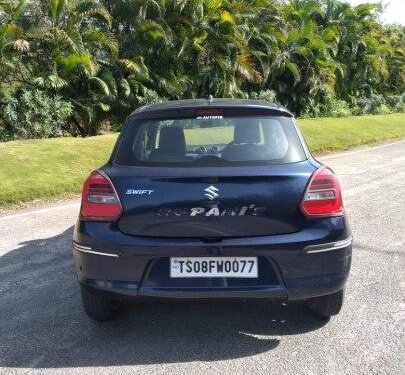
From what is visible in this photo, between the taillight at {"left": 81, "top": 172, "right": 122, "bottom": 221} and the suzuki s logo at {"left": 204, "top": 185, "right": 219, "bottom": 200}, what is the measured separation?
552 millimetres

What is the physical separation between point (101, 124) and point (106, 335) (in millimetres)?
14729

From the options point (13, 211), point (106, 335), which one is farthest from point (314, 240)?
point (13, 211)

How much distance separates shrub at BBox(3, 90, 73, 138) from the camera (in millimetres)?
14384

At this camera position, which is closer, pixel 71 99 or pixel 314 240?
pixel 314 240

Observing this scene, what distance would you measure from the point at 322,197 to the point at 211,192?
72 centimetres

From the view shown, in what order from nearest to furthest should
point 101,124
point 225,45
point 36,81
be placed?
point 36,81, point 101,124, point 225,45

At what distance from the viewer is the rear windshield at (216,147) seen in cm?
347

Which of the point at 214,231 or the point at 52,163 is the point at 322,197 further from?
the point at 52,163

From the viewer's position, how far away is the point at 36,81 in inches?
591

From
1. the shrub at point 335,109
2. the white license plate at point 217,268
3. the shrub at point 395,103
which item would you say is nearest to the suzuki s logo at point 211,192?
the white license plate at point 217,268

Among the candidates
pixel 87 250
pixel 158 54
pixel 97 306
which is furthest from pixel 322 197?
pixel 158 54

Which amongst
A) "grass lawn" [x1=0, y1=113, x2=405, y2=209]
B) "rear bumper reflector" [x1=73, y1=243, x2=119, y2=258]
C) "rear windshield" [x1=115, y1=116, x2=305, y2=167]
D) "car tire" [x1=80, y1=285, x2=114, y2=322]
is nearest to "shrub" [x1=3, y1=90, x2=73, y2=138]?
"grass lawn" [x1=0, y1=113, x2=405, y2=209]

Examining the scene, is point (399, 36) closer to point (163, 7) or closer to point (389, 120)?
point (389, 120)

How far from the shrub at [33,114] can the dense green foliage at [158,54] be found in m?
0.06
